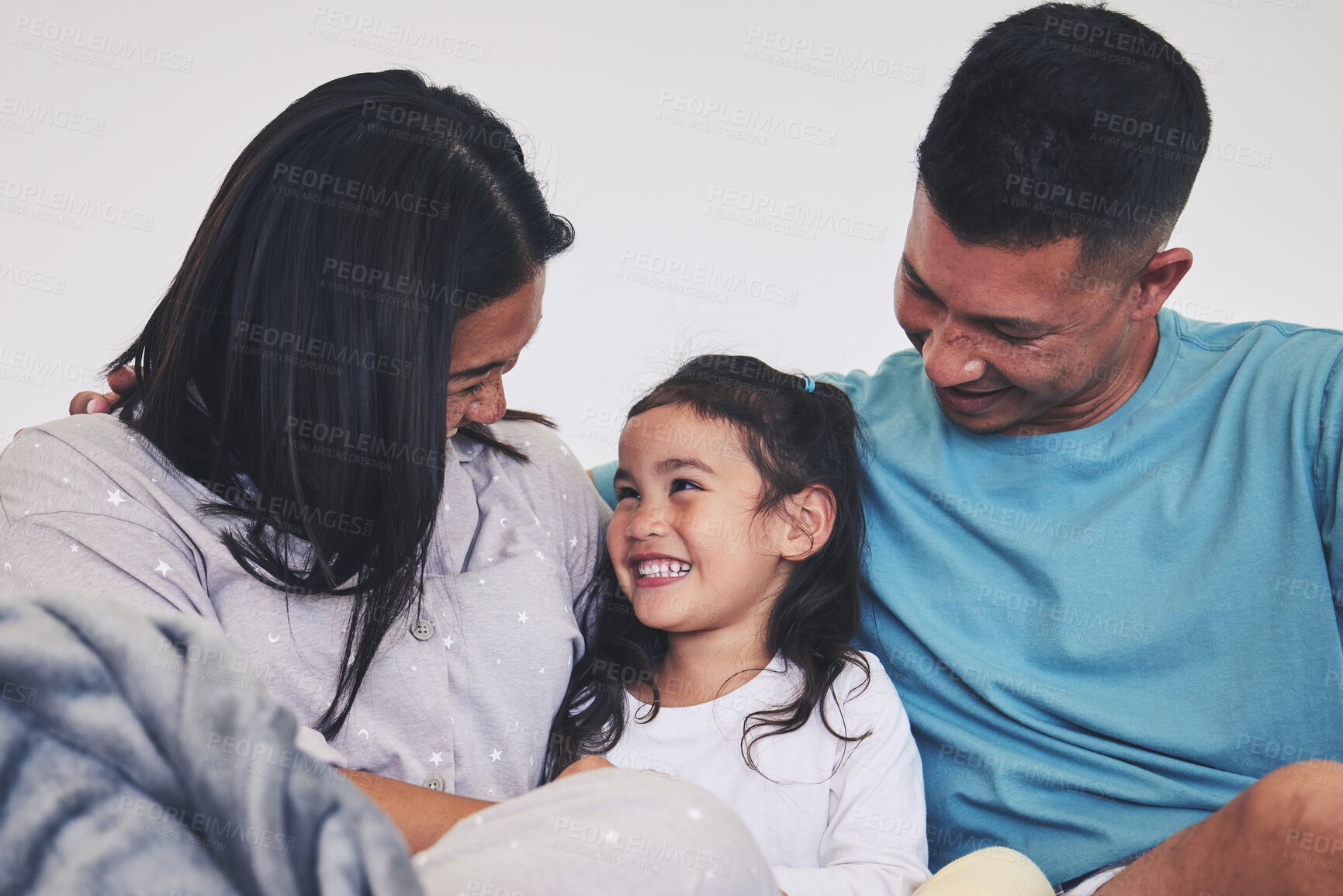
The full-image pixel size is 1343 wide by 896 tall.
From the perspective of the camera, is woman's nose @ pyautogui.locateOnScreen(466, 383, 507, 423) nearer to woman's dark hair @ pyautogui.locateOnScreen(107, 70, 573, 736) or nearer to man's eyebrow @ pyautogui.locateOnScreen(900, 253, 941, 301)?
woman's dark hair @ pyautogui.locateOnScreen(107, 70, 573, 736)

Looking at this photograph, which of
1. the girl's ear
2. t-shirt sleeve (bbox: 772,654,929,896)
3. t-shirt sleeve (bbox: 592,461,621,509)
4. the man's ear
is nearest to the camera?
t-shirt sleeve (bbox: 772,654,929,896)

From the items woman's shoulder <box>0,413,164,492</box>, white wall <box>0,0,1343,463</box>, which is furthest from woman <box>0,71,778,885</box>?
white wall <box>0,0,1343,463</box>

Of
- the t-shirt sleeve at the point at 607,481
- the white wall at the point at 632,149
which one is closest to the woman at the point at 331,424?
the t-shirt sleeve at the point at 607,481

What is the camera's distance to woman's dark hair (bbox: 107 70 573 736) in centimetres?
124

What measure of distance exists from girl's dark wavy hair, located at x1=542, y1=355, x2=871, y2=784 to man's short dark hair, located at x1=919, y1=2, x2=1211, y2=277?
1.43 feet

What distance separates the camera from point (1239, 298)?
2.41m

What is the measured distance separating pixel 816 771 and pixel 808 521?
0.40 m

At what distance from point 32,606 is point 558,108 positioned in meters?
2.14

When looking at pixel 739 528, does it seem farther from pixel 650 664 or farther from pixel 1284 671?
pixel 1284 671

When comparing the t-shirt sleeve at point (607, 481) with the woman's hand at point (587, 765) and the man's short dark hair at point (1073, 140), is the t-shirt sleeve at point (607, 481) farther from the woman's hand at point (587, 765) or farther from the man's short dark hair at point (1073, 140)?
the man's short dark hair at point (1073, 140)

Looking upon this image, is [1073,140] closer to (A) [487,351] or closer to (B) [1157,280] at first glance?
(B) [1157,280]

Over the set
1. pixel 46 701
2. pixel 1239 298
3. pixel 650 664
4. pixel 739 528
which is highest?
pixel 1239 298

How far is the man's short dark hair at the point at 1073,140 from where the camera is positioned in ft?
4.37

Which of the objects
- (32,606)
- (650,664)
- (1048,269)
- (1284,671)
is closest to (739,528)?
(650,664)
